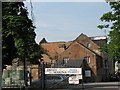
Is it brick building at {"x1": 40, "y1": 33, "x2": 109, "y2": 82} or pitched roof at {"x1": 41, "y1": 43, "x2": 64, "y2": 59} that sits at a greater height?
pitched roof at {"x1": 41, "y1": 43, "x2": 64, "y2": 59}

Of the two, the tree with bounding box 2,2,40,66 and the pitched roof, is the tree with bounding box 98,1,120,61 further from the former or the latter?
the pitched roof

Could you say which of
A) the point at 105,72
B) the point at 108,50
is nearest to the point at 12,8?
the point at 108,50

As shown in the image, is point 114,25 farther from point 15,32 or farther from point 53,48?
point 53,48

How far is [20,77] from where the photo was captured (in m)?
32.3

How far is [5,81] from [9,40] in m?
4.94

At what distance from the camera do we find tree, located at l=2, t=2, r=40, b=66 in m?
28.4

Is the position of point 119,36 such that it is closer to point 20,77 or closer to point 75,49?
point 20,77

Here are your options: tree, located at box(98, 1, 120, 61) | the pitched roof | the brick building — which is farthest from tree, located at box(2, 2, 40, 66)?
the pitched roof

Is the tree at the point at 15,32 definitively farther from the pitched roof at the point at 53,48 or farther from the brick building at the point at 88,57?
the pitched roof at the point at 53,48

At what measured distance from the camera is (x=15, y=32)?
29141mm

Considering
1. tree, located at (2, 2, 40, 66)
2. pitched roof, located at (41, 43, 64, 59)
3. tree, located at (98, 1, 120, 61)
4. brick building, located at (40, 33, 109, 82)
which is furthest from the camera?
pitched roof, located at (41, 43, 64, 59)

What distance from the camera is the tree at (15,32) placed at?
28406 millimetres

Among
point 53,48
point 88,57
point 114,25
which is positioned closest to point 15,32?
point 114,25

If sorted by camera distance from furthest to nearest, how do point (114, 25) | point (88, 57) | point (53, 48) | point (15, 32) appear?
point (53, 48)
point (88, 57)
point (15, 32)
point (114, 25)
